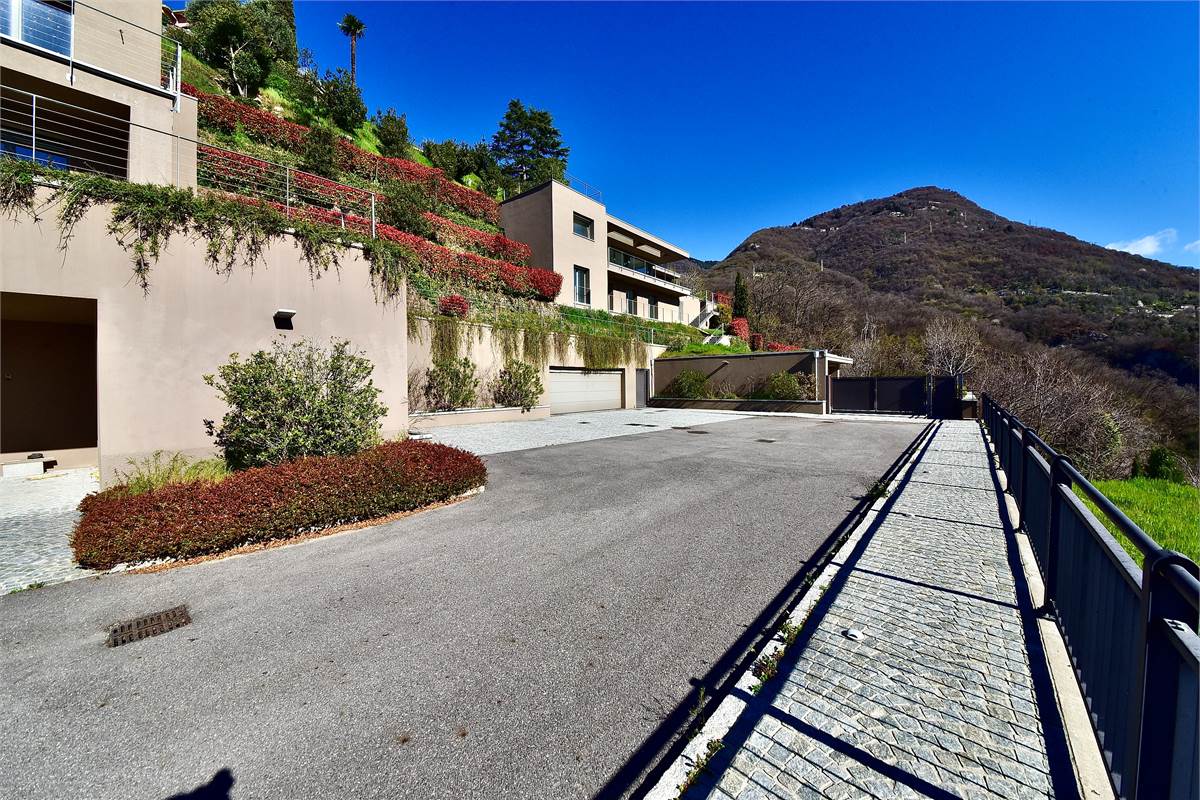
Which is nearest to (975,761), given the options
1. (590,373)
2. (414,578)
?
(414,578)

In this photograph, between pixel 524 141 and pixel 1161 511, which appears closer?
pixel 1161 511

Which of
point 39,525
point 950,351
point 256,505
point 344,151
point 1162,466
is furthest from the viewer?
point 950,351

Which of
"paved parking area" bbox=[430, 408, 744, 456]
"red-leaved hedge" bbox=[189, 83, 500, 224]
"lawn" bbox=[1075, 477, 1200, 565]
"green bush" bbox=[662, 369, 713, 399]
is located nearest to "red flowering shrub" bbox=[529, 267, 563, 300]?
"paved parking area" bbox=[430, 408, 744, 456]

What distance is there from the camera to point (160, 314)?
287 inches

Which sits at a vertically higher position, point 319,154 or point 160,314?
point 319,154

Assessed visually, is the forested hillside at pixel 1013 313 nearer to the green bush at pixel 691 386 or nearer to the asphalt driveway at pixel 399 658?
the green bush at pixel 691 386

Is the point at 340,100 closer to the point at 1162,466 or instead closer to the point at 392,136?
the point at 392,136

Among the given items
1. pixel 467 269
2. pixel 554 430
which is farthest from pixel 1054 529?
pixel 467 269

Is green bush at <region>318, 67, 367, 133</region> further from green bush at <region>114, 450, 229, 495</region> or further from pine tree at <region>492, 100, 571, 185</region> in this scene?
green bush at <region>114, 450, 229, 495</region>

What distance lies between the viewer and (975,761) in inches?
81.5

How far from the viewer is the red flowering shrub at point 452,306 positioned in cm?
1686

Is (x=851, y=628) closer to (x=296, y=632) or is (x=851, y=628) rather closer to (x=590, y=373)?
(x=296, y=632)

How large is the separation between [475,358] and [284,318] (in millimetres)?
8939

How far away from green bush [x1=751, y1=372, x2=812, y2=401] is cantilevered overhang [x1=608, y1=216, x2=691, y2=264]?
48.0 ft
